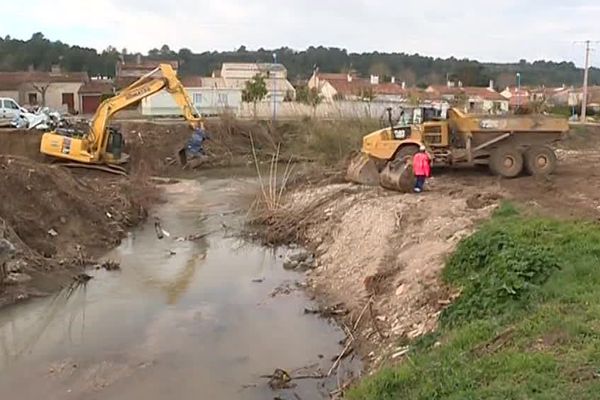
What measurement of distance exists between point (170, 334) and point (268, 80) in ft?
147

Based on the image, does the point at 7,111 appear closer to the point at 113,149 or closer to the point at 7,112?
the point at 7,112

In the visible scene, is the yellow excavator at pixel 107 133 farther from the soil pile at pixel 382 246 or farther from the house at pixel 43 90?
the house at pixel 43 90

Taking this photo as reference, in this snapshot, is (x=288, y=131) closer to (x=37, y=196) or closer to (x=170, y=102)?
(x=170, y=102)

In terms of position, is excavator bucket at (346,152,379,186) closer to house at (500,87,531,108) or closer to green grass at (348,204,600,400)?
green grass at (348,204,600,400)

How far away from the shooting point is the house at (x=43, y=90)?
63250 millimetres

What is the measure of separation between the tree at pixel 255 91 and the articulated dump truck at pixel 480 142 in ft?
92.3

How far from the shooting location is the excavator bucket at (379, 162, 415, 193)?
18.4 metres

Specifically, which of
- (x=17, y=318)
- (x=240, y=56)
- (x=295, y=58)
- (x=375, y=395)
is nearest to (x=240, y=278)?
(x=17, y=318)

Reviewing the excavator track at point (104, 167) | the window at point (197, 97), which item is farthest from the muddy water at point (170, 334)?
the window at point (197, 97)

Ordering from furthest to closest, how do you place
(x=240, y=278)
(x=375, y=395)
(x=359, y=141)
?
1. (x=359, y=141)
2. (x=240, y=278)
3. (x=375, y=395)

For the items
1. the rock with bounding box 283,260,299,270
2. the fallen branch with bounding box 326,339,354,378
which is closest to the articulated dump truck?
the rock with bounding box 283,260,299,270

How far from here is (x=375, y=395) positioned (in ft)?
26.3

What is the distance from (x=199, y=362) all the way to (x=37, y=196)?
368 inches

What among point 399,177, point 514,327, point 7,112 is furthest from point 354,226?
point 7,112
